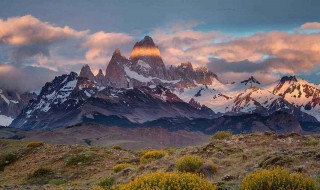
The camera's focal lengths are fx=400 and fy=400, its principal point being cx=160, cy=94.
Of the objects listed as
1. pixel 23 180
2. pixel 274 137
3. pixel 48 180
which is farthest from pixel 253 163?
pixel 23 180

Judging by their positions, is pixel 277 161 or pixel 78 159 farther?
pixel 78 159

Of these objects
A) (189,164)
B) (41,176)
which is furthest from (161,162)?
(41,176)

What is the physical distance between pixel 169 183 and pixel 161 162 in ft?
47.1

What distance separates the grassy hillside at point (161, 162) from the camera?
2170 centimetres

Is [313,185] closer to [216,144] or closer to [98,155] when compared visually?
[216,144]

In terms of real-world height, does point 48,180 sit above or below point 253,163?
below

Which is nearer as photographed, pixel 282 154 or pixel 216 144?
pixel 282 154

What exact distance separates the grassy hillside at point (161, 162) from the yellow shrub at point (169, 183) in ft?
11.2

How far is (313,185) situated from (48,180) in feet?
87.3

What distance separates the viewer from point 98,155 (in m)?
42.4

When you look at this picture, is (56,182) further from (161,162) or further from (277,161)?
(277,161)

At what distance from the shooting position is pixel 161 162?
93.4 ft

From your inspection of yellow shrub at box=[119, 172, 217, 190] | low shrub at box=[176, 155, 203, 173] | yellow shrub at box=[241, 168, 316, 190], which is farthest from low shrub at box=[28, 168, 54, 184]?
yellow shrub at box=[241, 168, 316, 190]

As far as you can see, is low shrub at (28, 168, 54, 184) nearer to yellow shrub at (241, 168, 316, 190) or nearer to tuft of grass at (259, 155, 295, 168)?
tuft of grass at (259, 155, 295, 168)
